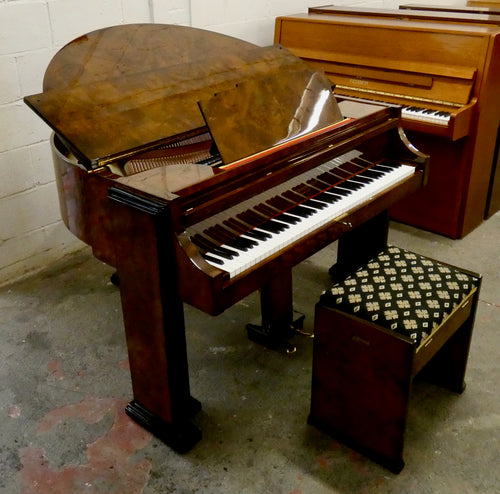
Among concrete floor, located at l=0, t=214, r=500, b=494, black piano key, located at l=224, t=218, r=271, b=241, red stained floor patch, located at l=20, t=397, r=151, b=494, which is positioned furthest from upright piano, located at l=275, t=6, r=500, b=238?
red stained floor patch, located at l=20, t=397, r=151, b=494

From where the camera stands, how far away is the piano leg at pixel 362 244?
256cm

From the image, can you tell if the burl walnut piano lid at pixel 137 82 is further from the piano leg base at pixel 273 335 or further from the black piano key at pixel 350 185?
the piano leg base at pixel 273 335

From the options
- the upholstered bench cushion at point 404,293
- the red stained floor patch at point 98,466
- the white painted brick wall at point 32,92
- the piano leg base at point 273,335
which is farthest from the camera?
the white painted brick wall at point 32,92

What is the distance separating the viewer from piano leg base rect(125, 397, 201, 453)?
1.96 m

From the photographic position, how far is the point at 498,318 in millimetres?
2639

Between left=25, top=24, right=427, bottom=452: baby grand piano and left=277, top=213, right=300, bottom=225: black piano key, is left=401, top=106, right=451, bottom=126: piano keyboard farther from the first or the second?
left=277, top=213, right=300, bottom=225: black piano key

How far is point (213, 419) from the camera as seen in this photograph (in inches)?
83.0

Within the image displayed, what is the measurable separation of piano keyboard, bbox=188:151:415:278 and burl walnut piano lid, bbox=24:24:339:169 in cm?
37

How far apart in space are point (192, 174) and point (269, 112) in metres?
0.40

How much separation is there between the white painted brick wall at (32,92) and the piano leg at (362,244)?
146cm

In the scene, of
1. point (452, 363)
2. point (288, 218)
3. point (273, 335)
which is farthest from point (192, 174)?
point (452, 363)

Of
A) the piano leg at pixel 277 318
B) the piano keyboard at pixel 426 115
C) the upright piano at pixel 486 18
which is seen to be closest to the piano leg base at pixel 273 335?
the piano leg at pixel 277 318

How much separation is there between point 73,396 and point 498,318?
5.93 ft

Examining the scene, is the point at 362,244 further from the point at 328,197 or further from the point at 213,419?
the point at 213,419
